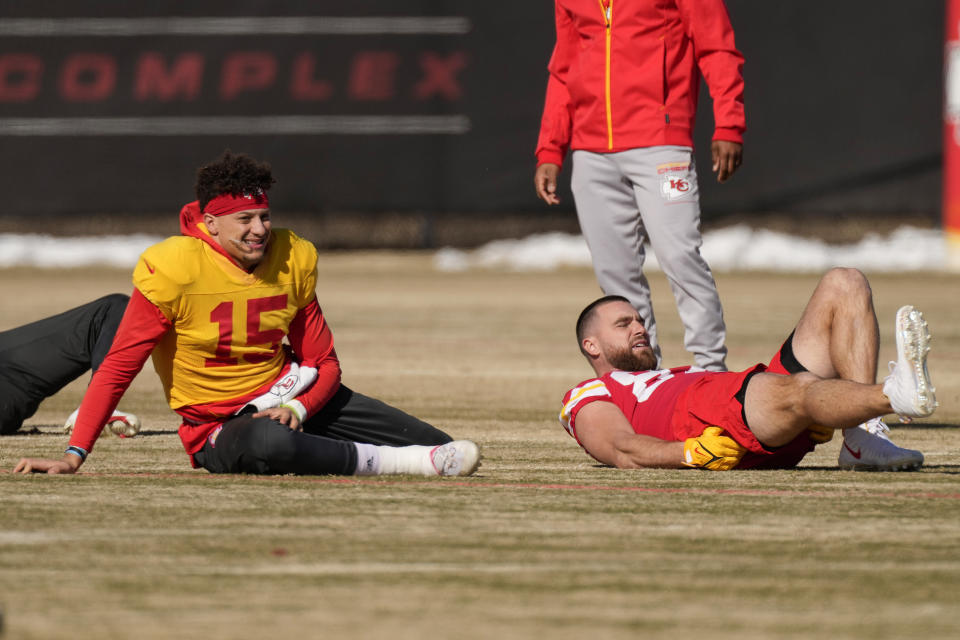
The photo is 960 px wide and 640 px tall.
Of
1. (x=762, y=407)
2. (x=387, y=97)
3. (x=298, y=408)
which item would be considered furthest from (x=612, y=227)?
(x=387, y=97)

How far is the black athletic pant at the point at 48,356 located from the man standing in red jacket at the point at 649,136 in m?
1.85

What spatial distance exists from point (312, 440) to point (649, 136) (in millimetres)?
2319

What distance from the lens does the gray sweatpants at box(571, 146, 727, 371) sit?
6359 millimetres

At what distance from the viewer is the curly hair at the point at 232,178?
4797 millimetres

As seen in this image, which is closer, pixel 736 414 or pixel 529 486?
pixel 529 486

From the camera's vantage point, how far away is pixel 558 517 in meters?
4.08

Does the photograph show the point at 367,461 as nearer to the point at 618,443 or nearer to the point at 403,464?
the point at 403,464

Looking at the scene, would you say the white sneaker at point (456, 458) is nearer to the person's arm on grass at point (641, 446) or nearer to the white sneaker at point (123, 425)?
the person's arm on grass at point (641, 446)

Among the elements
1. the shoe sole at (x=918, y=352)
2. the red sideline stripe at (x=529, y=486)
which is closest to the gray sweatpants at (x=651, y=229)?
the red sideline stripe at (x=529, y=486)

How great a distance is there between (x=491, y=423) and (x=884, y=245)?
1022 cm

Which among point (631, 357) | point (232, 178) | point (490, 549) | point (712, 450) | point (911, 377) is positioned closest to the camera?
point (490, 549)

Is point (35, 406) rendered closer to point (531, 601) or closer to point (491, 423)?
point (491, 423)

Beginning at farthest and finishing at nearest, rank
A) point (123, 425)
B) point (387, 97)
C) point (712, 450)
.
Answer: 1. point (387, 97)
2. point (123, 425)
3. point (712, 450)

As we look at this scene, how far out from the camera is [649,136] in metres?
6.53
